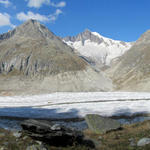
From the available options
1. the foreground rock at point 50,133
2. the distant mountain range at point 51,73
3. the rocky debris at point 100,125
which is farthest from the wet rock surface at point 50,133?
the distant mountain range at point 51,73

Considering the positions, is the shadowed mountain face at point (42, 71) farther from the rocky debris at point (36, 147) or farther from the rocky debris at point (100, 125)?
the rocky debris at point (36, 147)

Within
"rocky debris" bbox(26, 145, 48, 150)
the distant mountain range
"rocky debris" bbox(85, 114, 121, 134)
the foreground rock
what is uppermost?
the distant mountain range

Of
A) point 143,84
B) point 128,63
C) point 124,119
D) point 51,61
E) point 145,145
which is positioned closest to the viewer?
point 145,145

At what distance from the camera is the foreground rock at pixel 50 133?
36.8 feet

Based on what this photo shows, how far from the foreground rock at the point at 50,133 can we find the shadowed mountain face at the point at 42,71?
274 ft

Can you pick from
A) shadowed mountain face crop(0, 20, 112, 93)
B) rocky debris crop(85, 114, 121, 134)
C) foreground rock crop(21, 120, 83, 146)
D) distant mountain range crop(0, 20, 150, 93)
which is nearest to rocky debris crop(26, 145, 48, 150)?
foreground rock crop(21, 120, 83, 146)

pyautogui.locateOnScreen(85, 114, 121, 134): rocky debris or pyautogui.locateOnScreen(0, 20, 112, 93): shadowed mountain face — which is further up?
pyautogui.locateOnScreen(0, 20, 112, 93): shadowed mountain face

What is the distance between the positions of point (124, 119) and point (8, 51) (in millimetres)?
136984

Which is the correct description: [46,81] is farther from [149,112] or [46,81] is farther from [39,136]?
[39,136]

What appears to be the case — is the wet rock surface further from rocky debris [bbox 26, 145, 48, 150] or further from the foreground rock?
rocky debris [bbox 26, 145, 48, 150]

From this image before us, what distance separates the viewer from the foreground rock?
36.8 feet

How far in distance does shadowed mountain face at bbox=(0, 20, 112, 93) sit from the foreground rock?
274 feet

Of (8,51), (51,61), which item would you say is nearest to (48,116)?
(51,61)

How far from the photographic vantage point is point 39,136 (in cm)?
1140
